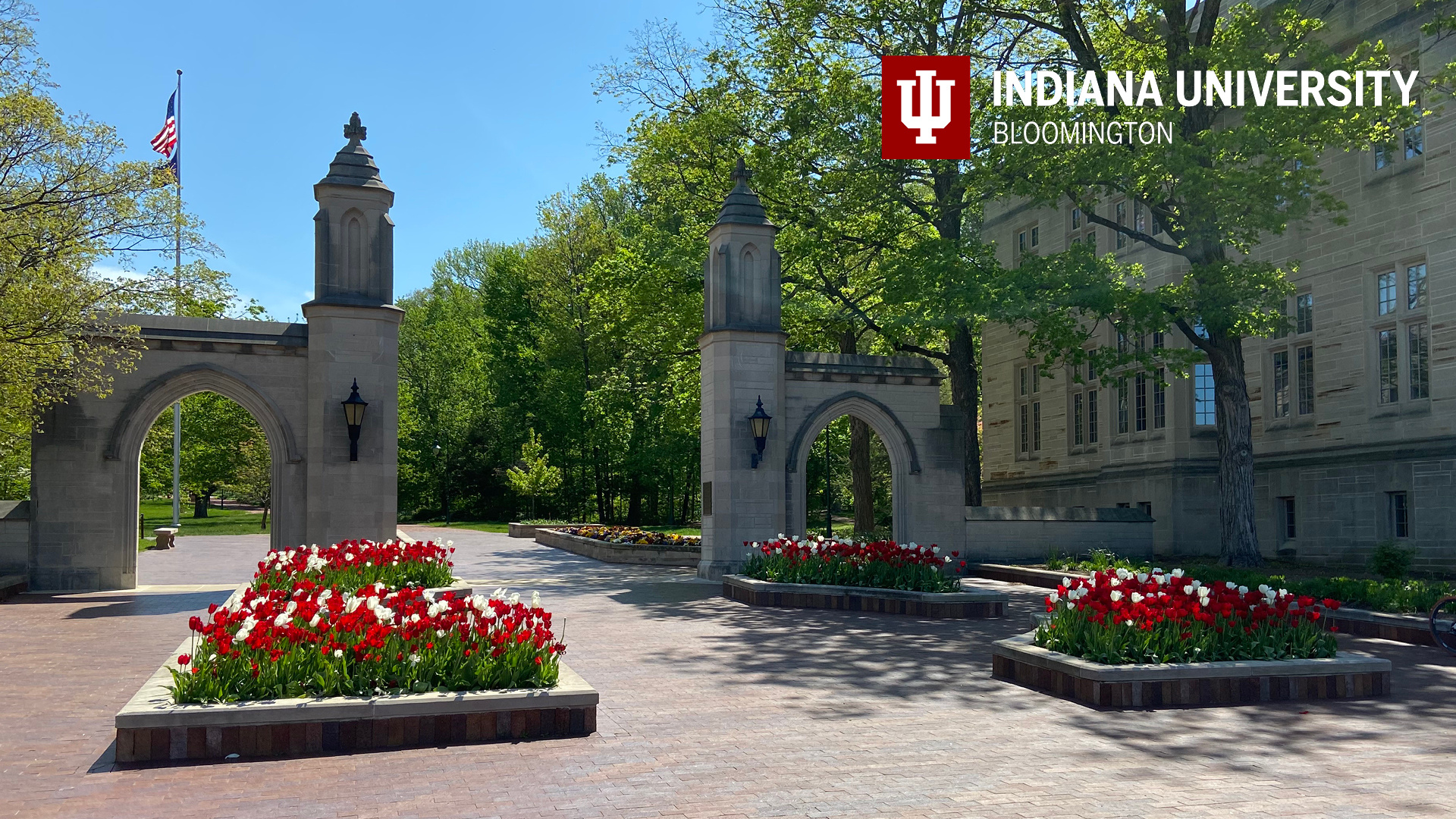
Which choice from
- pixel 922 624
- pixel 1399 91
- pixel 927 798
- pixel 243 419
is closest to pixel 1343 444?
pixel 1399 91

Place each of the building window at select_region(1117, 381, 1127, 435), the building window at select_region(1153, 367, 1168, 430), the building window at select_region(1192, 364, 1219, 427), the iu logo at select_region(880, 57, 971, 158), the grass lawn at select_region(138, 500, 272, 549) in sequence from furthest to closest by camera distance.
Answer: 1. the grass lawn at select_region(138, 500, 272, 549)
2. the building window at select_region(1117, 381, 1127, 435)
3. the building window at select_region(1153, 367, 1168, 430)
4. the building window at select_region(1192, 364, 1219, 427)
5. the iu logo at select_region(880, 57, 971, 158)

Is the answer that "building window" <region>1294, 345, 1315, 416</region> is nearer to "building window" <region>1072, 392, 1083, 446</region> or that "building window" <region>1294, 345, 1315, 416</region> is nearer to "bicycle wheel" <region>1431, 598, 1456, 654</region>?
"building window" <region>1072, 392, 1083, 446</region>

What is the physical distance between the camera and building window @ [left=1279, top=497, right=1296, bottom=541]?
85.3 feet

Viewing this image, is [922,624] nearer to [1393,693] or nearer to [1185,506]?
[1393,693]

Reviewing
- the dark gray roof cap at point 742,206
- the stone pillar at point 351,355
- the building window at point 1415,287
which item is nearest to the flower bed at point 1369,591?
the building window at point 1415,287

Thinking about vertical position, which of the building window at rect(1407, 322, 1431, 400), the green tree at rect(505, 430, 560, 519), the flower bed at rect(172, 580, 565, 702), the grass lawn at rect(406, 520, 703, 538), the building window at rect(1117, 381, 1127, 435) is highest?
the building window at rect(1407, 322, 1431, 400)

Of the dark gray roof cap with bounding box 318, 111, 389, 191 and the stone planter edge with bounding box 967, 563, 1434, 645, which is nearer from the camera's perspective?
the stone planter edge with bounding box 967, 563, 1434, 645

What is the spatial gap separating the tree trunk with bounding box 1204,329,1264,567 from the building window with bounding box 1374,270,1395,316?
470cm

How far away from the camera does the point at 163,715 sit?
704cm

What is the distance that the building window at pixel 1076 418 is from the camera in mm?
34000

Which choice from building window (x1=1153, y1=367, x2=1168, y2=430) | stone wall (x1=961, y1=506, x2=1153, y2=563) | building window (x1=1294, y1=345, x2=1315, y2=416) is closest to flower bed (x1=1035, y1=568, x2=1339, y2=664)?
stone wall (x1=961, y1=506, x2=1153, y2=563)

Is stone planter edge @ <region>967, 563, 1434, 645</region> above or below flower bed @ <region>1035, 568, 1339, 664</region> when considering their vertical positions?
below

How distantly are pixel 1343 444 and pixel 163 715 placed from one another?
80.3 feet

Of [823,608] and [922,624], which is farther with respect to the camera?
[823,608]
